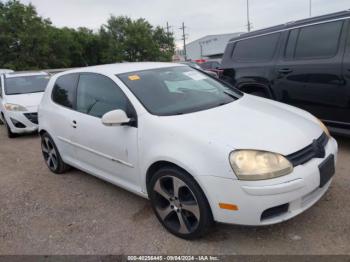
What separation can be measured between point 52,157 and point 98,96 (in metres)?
1.65

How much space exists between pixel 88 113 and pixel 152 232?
1565 millimetres

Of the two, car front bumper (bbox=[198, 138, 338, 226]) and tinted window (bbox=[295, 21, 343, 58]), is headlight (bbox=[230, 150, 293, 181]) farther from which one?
tinted window (bbox=[295, 21, 343, 58])

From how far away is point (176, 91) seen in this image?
142 inches

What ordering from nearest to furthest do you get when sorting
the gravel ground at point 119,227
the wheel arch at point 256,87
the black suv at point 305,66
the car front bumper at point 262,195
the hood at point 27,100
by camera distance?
the car front bumper at point 262,195
the gravel ground at point 119,227
the black suv at point 305,66
the wheel arch at point 256,87
the hood at point 27,100

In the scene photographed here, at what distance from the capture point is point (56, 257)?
2912 mm

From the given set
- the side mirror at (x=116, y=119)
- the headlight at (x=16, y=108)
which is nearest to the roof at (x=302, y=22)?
the side mirror at (x=116, y=119)

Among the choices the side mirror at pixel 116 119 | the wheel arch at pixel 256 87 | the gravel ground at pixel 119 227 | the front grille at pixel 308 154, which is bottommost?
the gravel ground at pixel 119 227

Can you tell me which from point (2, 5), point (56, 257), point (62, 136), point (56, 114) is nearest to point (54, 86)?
point (56, 114)

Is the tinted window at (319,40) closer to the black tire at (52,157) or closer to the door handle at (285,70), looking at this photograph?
the door handle at (285,70)

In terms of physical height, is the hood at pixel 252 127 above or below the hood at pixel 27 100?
above

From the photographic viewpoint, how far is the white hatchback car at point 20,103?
24.9 ft

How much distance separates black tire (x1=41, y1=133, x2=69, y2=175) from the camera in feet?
15.6

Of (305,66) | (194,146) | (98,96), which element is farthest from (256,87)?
(194,146)

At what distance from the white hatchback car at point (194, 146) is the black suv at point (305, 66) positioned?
132 centimetres
